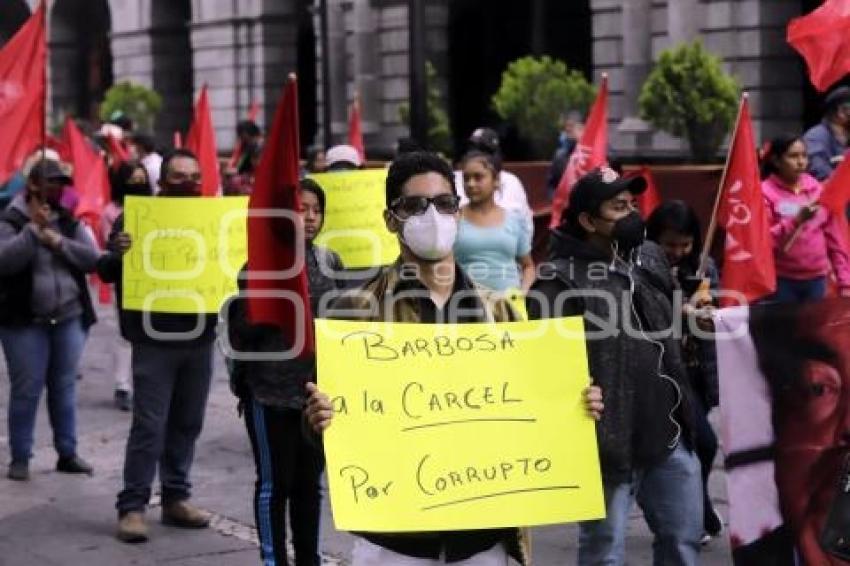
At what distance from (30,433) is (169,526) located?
5.03 ft

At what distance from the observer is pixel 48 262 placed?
901 cm

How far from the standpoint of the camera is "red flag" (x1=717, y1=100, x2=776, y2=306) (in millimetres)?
7688

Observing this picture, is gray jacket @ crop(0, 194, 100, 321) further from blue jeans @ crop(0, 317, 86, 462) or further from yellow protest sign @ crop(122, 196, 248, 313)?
yellow protest sign @ crop(122, 196, 248, 313)

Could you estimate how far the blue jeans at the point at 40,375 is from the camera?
9.05 metres

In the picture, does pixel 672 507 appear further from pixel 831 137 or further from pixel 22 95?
pixel 831 137

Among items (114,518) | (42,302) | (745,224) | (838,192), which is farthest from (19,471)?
(838,192)

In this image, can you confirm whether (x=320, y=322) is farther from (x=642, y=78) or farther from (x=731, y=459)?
(x=642, y=78)

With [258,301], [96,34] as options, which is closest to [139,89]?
[96,34]

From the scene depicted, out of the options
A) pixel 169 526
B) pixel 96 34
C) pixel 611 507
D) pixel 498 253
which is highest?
pixel 96 34

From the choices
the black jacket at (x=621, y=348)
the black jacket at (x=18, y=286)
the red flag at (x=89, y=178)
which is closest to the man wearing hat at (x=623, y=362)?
the black jacket at (x=621, y=348)

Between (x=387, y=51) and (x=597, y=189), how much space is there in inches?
887

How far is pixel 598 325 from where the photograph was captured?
5.21 meters

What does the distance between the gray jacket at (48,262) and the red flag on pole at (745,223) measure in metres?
3.30

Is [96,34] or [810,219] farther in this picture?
[96,34]
